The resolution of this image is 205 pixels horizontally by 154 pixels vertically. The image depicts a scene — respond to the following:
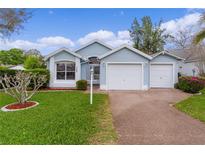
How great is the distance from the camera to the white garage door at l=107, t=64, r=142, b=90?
18.3 meters

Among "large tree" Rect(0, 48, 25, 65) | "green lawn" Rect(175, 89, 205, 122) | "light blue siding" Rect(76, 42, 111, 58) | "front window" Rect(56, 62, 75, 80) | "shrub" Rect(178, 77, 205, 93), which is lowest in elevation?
"green lawn" Rect(175, 89, 205, 122)

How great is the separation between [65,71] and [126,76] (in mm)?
4874

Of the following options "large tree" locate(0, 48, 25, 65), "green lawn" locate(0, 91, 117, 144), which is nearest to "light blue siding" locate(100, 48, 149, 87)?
"green lawn" locate(0, 91, 117, 144)

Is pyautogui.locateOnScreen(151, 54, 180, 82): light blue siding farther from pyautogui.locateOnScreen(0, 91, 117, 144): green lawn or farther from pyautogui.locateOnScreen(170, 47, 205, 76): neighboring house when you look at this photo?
pyautogui.locateOnScreen(0, 91, 117, 144): green lawn

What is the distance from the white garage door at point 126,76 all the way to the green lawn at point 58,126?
27.7 ft

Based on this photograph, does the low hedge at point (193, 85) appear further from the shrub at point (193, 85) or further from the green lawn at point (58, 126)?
the green lawn at point (58, 126)

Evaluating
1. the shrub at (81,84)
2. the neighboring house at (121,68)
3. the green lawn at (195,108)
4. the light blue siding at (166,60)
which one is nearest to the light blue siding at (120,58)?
the neighboring house at (121,68)

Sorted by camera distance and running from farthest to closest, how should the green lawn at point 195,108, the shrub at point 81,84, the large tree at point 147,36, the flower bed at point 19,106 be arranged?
the large tree at point 147,36 < the shrub at point 81,84 < the flower bed at point 19,106 < the green lawn at point 195,108

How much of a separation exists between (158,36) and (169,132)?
25032 millimetres

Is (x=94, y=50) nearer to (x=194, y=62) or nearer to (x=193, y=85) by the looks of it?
(x=193, y=85)

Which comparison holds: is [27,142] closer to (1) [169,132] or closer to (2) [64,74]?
(1) [169,132]

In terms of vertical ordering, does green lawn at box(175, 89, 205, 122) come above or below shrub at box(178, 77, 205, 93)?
below

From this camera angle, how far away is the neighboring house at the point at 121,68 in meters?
18.2
